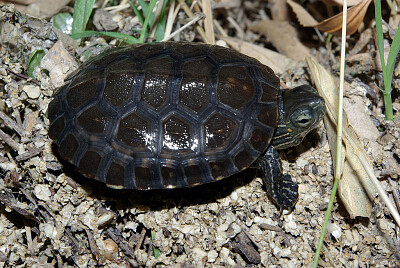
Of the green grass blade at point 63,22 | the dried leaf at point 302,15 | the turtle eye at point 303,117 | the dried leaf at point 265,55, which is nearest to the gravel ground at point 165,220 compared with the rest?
the turtle eye at point 303,117

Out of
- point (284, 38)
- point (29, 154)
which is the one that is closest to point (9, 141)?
point (29, 154)

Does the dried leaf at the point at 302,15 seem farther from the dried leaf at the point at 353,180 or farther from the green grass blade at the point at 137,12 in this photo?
the green grass blade at the point at 137,12

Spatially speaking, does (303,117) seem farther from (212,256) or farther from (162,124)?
(212,256)

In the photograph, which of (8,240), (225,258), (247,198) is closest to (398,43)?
(247,198)

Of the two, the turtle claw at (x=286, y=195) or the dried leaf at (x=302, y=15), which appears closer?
the turtle claw at (x=286, y=195)

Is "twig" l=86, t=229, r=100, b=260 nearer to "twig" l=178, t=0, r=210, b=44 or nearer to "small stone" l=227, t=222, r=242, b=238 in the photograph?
"small stone" l=227, t=222, r=242, b=238

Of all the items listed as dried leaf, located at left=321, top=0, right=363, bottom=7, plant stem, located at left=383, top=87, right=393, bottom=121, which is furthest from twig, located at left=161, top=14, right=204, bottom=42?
plant stem, located at left=383, top=87, right=393, bottom=121

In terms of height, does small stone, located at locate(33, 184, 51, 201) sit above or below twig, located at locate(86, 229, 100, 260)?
above
